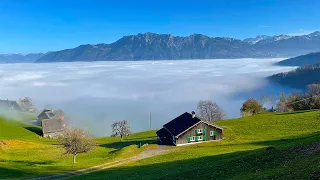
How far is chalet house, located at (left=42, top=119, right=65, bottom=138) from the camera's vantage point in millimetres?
126812

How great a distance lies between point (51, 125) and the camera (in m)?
129

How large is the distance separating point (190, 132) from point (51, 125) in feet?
253

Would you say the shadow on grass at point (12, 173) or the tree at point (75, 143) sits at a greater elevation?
the tree at point (75, 143)

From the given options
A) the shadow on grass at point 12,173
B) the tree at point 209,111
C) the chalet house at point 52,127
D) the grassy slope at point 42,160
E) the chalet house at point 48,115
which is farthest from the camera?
the chalet house at point 48,115

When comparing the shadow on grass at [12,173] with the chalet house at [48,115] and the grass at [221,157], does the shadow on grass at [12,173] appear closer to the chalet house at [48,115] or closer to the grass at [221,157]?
the grass at [221,157]

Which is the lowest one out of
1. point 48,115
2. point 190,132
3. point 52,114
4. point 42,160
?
point 42,160

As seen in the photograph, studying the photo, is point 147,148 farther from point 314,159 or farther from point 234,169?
point 314,159

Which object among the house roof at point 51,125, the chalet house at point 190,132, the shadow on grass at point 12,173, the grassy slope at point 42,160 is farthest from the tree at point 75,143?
the house roof at point 51,125

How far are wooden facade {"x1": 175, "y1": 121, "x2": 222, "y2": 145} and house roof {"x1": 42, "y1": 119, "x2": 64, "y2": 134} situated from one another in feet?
247

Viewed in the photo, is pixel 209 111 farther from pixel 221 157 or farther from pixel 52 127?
pixel 221 157

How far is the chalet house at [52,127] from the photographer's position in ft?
416

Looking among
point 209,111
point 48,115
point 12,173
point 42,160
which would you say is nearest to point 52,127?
point 48,115

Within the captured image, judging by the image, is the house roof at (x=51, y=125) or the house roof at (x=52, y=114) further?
the house roof at (x=52, y=114)

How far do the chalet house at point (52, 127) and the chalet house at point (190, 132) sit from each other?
67.9m
